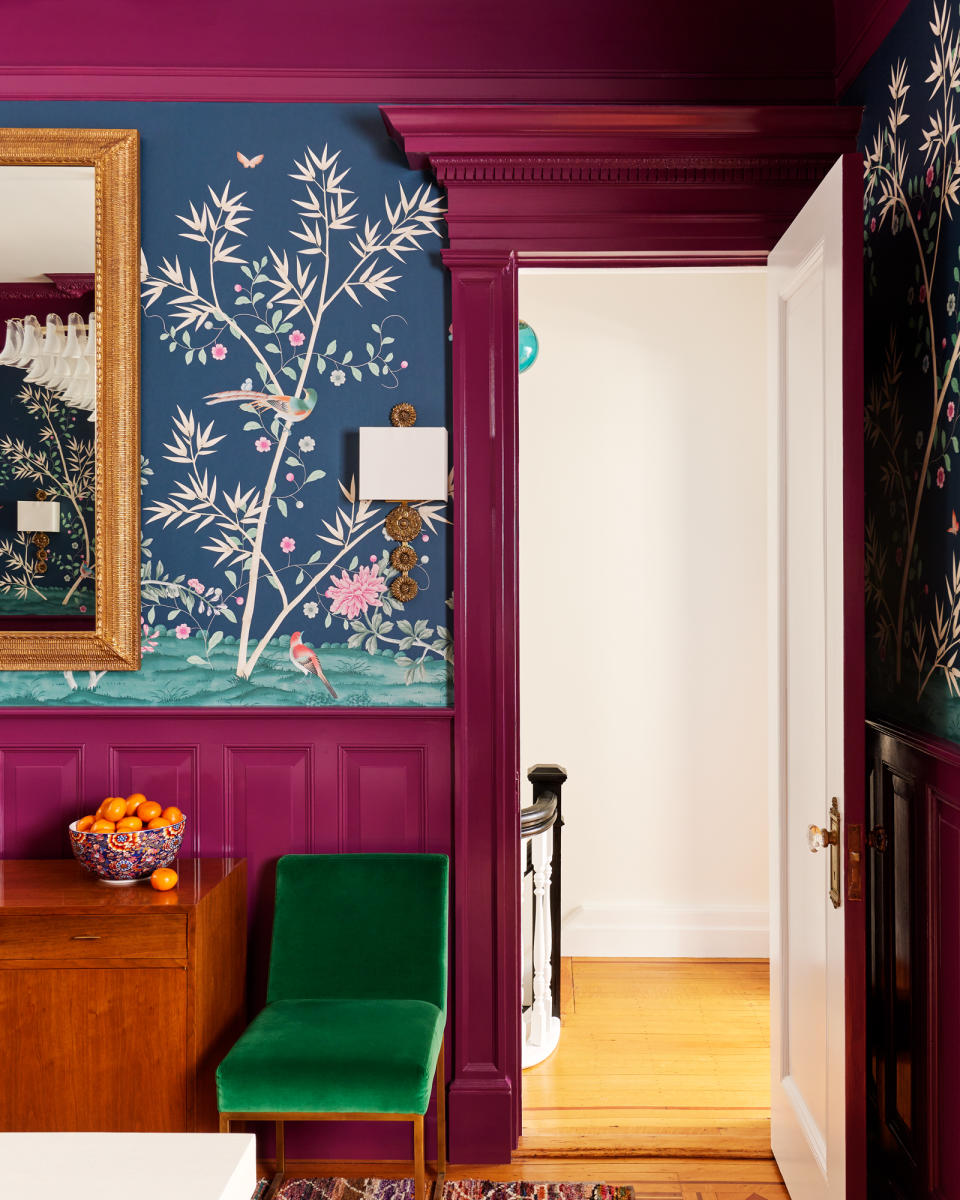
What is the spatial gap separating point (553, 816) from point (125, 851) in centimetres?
137

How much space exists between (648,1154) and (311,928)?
1054mm

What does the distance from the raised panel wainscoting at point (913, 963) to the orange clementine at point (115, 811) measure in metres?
1.70

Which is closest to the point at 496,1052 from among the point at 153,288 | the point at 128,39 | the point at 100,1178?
the point at 100,1178

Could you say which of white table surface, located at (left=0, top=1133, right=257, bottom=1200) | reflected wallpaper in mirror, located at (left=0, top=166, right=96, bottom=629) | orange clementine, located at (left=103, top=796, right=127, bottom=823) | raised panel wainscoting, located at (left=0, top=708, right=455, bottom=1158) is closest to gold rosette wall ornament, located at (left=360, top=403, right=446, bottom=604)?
raised panel wainscoting, located at (left=0, top=708, right=455, bottom=1158)

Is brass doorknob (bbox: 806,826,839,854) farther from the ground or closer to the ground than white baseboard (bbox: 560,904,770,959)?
farther from the ground

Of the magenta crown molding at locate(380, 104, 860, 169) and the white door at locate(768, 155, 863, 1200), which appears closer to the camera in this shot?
the white door at locate(768, 155, 863, 1200)

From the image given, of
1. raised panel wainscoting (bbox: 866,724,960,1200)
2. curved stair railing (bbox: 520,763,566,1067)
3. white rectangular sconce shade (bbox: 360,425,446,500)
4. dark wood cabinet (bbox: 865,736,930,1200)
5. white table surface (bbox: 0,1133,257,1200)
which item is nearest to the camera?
white table surface (bbox: 0,1133,257,1200)

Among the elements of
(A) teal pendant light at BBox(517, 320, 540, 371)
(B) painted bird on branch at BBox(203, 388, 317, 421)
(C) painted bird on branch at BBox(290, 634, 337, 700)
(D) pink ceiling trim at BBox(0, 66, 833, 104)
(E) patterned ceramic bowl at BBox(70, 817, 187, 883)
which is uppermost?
(D) pink ceiling trim at BBox(0, 66, 833, 104)

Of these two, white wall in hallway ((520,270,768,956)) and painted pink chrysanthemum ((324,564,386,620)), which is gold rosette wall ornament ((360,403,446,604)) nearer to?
painted pink chrysanthemum ((324,564,386,620))

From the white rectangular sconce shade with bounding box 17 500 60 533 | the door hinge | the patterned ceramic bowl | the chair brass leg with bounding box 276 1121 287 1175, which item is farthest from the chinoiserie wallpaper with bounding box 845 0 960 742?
the white rectangular sconce shade with bounding box 17 500 60 533

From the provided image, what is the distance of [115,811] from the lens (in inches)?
94.7

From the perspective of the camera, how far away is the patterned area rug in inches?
95.7

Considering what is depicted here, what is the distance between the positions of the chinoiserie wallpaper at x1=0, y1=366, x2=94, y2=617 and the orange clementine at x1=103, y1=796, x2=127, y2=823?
54 centimetres

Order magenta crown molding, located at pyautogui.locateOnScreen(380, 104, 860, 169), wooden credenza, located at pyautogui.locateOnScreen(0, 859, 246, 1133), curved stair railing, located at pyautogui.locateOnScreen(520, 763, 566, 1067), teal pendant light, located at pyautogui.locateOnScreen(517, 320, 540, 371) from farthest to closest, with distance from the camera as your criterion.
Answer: teal pendant light, located at pyautogui.locateOnScreen(517, 320, 540, 371) → curved stair railing, located at pyautogui.locateOnScreen(520, 763, 566, 1067) → magenta crown molding, located at pyautogui.locateOnScreen(380, 104, 860, 169) → wooden credenza, located at pyautogui.locateOnScreen(0, 859, 246, 1133)
